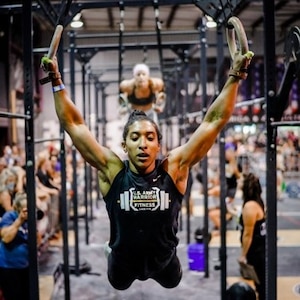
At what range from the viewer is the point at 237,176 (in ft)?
21.4

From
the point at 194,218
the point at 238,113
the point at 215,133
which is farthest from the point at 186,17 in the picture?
the point at 215,133

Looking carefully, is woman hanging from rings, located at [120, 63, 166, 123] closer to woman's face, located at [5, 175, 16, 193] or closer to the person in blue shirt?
woman's face, located at [5, 175, 16, 193]

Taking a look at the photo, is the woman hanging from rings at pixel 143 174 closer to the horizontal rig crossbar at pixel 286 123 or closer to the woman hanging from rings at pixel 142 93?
the horizontal rig crossbar at pixel 286 123

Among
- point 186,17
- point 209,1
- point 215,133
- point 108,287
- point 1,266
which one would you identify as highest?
point 186,17

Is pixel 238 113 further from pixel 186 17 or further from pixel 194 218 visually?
pixel 194 218

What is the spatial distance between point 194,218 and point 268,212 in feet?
20.4

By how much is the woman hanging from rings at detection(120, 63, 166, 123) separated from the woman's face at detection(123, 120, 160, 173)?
2949 mm

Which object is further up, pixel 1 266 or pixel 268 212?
pixel 268 212

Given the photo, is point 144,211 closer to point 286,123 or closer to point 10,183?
point 286,123

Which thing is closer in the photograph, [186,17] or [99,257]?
[99,257]

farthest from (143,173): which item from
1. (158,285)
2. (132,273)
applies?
(158,285)

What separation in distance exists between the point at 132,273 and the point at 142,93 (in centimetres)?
318

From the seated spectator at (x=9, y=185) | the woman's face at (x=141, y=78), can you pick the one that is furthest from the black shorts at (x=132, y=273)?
the woman's face at (x=141, y=78)

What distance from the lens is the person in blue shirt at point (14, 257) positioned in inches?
140
